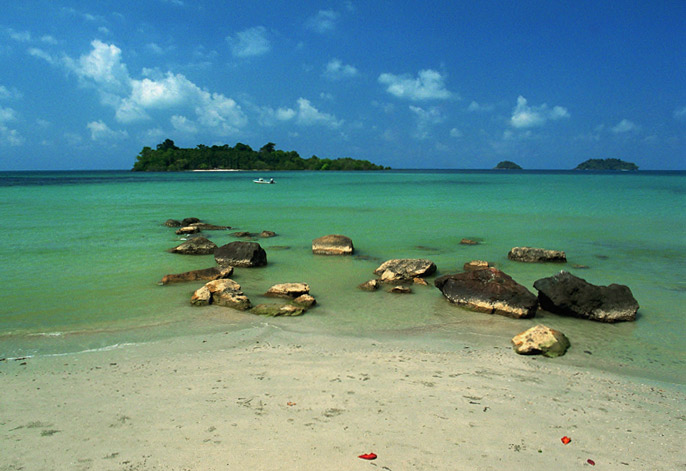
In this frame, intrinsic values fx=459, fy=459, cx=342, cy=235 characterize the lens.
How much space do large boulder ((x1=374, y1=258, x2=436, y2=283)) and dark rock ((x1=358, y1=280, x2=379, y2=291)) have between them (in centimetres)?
46

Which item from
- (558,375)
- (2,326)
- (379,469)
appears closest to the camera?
(379,469)

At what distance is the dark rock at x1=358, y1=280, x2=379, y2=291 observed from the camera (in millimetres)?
9312

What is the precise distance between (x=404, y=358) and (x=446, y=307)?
257 centimetres

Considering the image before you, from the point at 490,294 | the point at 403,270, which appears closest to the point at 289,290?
the point at 403,270

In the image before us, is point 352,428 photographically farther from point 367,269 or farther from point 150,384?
point 367,269

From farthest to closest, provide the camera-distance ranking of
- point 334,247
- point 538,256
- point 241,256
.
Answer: point 334,247 < point 538,256 < point 241,256

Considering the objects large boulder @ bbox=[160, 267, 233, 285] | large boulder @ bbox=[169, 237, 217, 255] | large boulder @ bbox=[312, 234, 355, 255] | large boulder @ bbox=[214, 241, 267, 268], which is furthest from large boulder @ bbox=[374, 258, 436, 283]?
large boulder @ bbox=[169, 237, 217, 255]

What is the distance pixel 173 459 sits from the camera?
11.9 feet

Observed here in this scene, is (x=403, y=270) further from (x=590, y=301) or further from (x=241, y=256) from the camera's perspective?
(x=241, y=256)

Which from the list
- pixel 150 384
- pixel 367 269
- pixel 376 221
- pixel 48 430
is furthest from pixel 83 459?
pixel 376 221

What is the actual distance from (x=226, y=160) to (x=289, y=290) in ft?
515

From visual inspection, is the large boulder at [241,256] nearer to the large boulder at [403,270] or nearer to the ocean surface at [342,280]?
the ocean surface at [342,280]

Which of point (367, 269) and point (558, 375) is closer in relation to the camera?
point (558, 375)

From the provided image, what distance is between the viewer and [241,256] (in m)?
11.5
